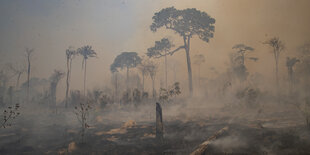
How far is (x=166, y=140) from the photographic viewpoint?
38.3 feet

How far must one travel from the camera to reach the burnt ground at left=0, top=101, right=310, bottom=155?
8.82 metres

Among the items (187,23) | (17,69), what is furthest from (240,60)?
(17,69)

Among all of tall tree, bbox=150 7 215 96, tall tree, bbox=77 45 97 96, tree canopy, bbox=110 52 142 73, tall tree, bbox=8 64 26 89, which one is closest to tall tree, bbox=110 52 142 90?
tree canopy, bbox=110 52 142 73

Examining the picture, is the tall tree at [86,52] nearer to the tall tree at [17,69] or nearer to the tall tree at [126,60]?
the tall tree at [126,60]

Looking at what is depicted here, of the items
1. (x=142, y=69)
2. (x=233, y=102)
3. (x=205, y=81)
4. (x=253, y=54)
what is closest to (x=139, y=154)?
(x=233, y=102)

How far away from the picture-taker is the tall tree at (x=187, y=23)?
86.0 ft

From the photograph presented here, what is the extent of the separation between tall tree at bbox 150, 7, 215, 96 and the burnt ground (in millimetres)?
13861

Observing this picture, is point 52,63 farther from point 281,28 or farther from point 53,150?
point 281,28

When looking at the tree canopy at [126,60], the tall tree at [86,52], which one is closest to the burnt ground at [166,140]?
the tree canopy at [126,60]

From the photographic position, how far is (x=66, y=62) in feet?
107

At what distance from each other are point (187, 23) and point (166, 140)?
19031mm

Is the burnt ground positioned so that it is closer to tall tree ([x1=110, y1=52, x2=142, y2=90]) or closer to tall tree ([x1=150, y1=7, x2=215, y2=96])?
tall tree ([x1=150, y1=7, x2=215, y2=96])

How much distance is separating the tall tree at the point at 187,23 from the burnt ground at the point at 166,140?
546 inches

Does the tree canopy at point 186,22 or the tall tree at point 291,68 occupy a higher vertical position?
the tree canopy at point 186,22
